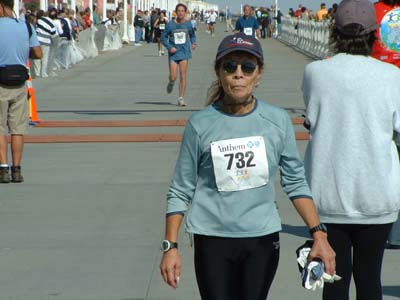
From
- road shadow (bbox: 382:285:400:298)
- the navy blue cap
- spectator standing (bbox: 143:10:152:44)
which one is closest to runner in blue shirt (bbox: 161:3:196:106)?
road shadow (bbox: 382:285:400:298)

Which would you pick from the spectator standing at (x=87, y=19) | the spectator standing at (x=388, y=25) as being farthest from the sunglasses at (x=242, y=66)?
the spectator standing at (x=87, y=19)

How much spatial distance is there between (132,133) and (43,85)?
1032 centimetres

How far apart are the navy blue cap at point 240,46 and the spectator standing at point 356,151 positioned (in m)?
0.61

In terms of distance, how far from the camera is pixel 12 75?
10.5 meters

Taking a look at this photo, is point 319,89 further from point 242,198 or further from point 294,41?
point 294,41

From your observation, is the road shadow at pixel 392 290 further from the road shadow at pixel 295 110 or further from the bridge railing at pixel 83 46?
the bridge railing at pixel 83 46

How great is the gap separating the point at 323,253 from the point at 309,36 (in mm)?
37909

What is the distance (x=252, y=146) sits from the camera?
4.04 meters

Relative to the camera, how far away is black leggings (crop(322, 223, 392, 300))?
4629 mm

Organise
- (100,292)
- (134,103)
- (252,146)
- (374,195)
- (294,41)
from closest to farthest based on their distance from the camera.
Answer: (252,146) < (374,195) < (100,292) < (134,103) < (294,41)

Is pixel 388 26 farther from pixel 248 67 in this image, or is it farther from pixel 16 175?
pixel 16 175

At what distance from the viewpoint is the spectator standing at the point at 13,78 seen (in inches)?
413

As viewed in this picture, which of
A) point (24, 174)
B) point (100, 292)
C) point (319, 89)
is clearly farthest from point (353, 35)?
point (24, 174)

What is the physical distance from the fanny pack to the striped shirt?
649 inches
